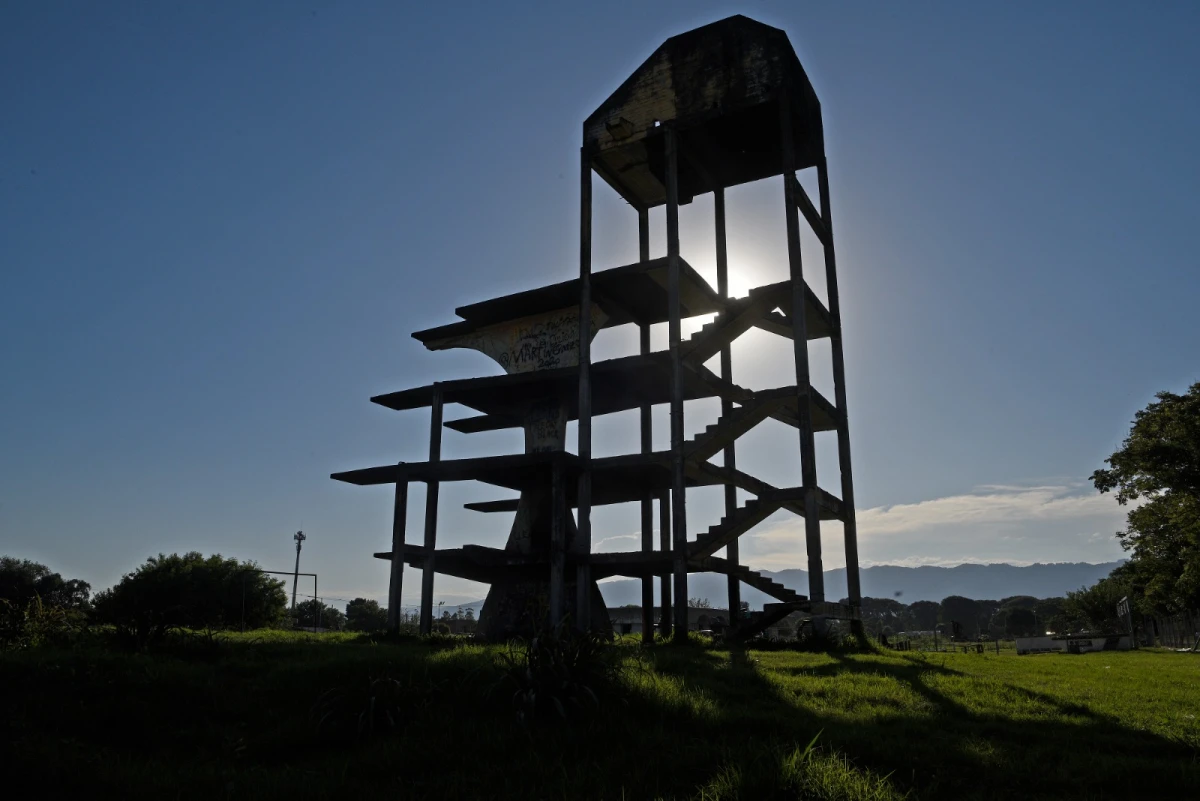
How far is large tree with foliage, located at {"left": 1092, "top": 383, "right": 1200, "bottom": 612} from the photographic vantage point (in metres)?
40.2

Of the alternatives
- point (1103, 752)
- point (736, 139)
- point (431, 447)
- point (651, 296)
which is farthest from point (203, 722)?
point (736, 139)

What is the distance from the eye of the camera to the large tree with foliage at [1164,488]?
1585 inches

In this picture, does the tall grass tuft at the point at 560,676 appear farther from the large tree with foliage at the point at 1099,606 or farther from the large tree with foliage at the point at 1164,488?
the large tree with foliage at the point at 1099,606

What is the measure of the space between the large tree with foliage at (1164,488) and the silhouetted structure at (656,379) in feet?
69.3

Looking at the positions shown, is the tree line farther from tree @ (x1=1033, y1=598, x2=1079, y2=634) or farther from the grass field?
tree @ (x1=1033, y1=598, x2=1079, y2=634)

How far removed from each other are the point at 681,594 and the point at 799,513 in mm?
4386

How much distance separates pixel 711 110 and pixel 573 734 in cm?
2064

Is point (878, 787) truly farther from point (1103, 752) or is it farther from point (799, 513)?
point (799, 513)

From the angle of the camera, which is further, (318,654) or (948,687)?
(318,654)

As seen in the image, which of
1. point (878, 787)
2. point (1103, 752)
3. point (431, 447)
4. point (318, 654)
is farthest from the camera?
point (431, 447)

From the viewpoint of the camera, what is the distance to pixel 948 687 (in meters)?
14.5

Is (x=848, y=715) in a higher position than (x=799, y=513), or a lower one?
lower

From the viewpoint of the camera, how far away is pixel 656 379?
27812 millimetres

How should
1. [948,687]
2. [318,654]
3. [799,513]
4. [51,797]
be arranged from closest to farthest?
[51,797]
[948,687]
[318,654]
[799,513]
